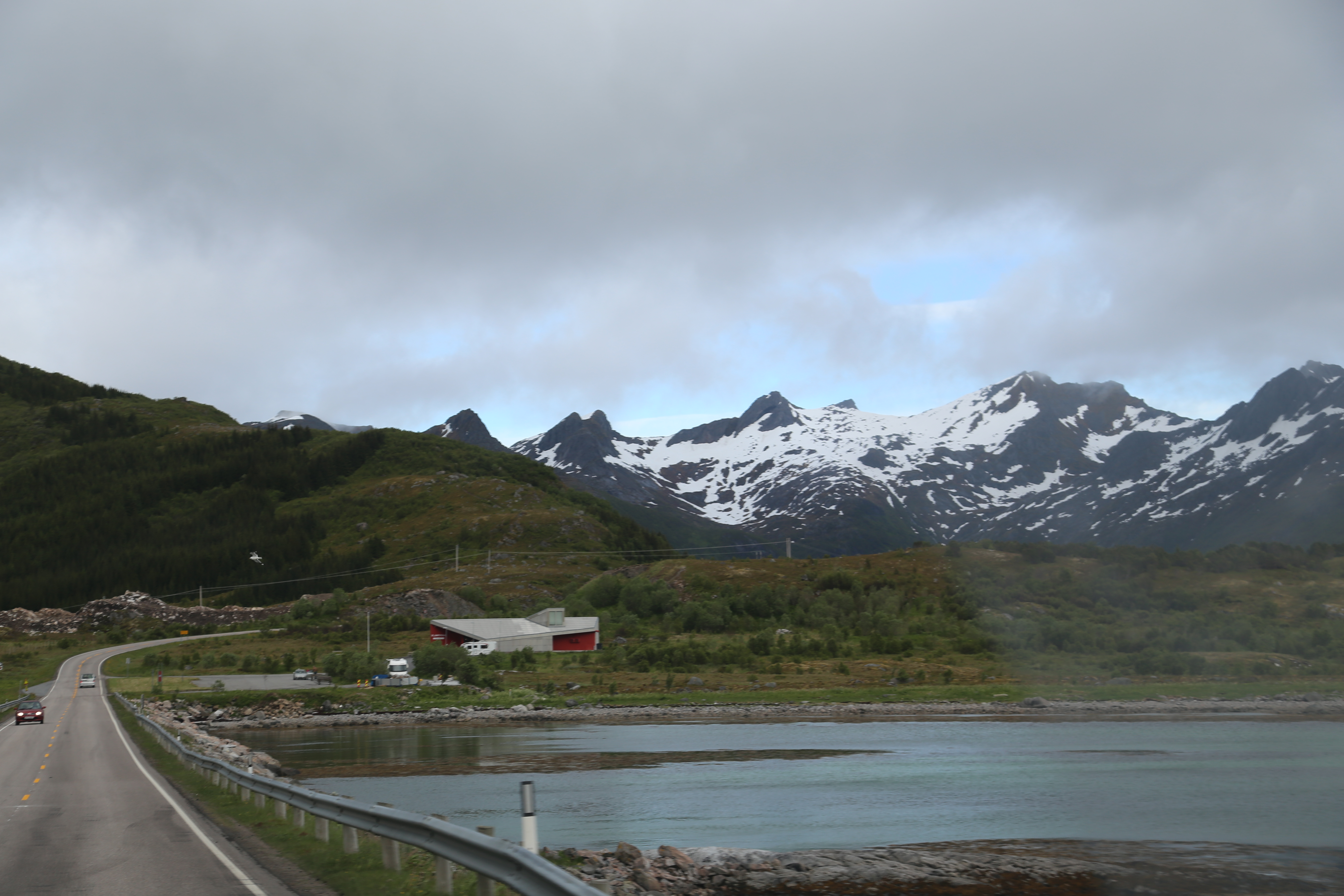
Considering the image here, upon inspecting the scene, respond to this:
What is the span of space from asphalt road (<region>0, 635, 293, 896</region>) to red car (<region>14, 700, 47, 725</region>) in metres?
20.6

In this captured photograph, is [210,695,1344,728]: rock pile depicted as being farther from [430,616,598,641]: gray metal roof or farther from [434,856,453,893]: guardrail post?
[434,856,453,893]: guardrail post

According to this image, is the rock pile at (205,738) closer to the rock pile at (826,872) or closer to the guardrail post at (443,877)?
the rock pile at (826,872)

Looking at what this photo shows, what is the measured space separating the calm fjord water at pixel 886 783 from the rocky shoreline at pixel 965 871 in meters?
2.46

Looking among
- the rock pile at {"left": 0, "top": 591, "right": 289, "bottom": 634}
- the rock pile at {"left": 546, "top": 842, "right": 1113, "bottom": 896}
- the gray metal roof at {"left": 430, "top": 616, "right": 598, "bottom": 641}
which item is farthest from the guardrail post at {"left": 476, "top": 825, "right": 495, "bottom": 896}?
the rock pile at {"left": 0, "top": 591, "right": 289, "bottom": 634}

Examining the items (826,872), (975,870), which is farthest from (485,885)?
(975,870)

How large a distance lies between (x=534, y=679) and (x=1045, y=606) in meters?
54.3

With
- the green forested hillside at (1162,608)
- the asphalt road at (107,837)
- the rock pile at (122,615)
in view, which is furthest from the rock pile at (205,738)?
the rock pile at (122,615)

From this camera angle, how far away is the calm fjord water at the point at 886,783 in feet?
95.9

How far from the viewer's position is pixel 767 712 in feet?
234

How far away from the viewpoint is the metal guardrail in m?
9.41

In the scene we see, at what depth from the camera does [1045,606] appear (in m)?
A: 104

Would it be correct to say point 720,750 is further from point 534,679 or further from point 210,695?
point 210,695

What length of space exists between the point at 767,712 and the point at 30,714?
45851 mm

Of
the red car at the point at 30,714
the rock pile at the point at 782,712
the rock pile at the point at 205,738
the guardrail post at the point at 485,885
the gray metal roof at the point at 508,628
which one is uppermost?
the gray metal roof at the point at 508,628
